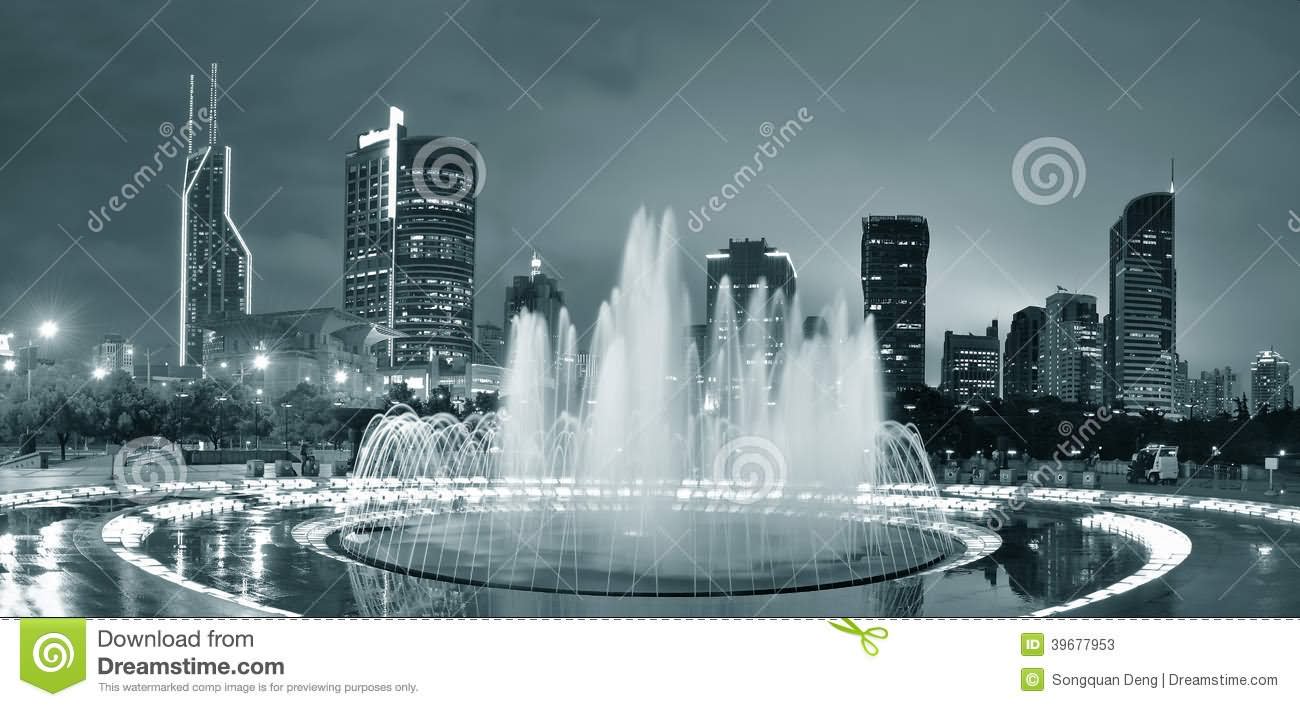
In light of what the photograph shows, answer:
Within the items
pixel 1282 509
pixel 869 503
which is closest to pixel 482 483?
pixel 869 503

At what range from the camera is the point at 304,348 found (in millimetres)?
117625

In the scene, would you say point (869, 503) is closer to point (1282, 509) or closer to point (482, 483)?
point (1282, 509)

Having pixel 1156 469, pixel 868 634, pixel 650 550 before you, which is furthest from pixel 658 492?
pixel 1156 469

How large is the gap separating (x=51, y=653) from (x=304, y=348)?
115 meters

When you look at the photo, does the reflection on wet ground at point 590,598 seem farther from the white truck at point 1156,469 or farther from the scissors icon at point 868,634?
the white truck at point 1156,469

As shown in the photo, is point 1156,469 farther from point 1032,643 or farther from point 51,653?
point 51,653

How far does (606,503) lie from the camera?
1043 inches

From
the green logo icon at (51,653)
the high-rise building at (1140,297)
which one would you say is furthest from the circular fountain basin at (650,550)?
the high-rise building at (1140,297)

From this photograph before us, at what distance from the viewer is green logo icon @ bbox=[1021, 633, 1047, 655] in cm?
898

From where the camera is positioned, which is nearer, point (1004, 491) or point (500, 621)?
point (500, 621)

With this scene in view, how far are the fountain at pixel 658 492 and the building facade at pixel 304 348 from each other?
216 feet

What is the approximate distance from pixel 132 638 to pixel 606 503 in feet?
59.4

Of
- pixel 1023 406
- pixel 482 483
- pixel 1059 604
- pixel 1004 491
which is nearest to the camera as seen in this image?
pixel 1059 604

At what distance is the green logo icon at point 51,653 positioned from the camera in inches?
340
